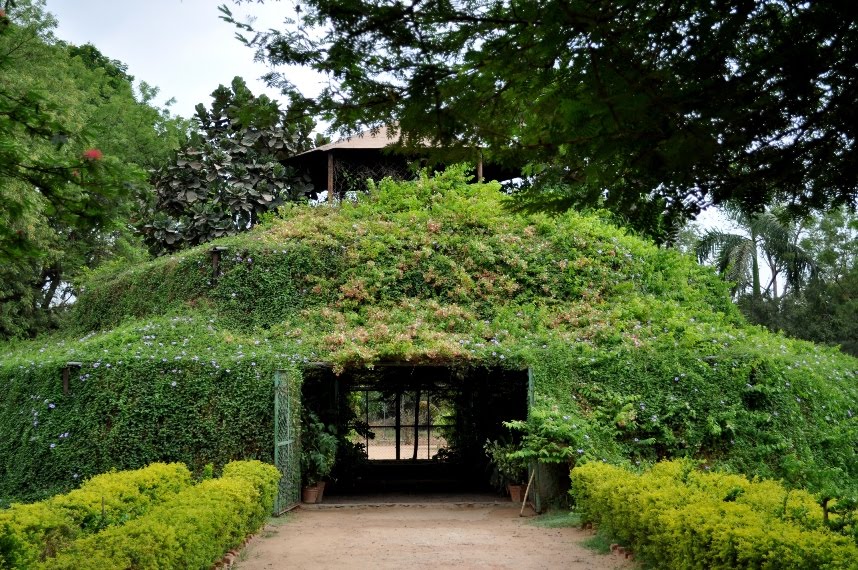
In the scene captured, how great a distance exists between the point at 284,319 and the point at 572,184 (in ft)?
33.5

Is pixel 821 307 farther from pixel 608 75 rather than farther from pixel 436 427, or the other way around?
pixel 608 75

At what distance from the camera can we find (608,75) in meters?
3.13

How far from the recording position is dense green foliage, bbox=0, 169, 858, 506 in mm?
11828

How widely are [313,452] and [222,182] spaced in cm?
→ 830

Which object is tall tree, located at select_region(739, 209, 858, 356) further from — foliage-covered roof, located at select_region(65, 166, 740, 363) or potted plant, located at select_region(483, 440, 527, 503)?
potted plant, located at select_region(483, 440, 527, 503)

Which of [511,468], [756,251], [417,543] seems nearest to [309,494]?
[511,468]

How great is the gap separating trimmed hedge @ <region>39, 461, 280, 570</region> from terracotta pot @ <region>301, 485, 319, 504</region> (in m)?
3.21

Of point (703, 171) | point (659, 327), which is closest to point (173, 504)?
point (703, 171)

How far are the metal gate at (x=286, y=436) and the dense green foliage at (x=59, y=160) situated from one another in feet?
9.70

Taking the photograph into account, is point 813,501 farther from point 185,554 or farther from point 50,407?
point 50,407

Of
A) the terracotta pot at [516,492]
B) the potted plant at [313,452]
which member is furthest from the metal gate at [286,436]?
the terracotta pot at [516,492]

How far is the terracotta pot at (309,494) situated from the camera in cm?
1295

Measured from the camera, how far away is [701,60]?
10.9 feet

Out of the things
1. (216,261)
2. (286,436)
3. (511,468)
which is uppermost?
(216,261)
